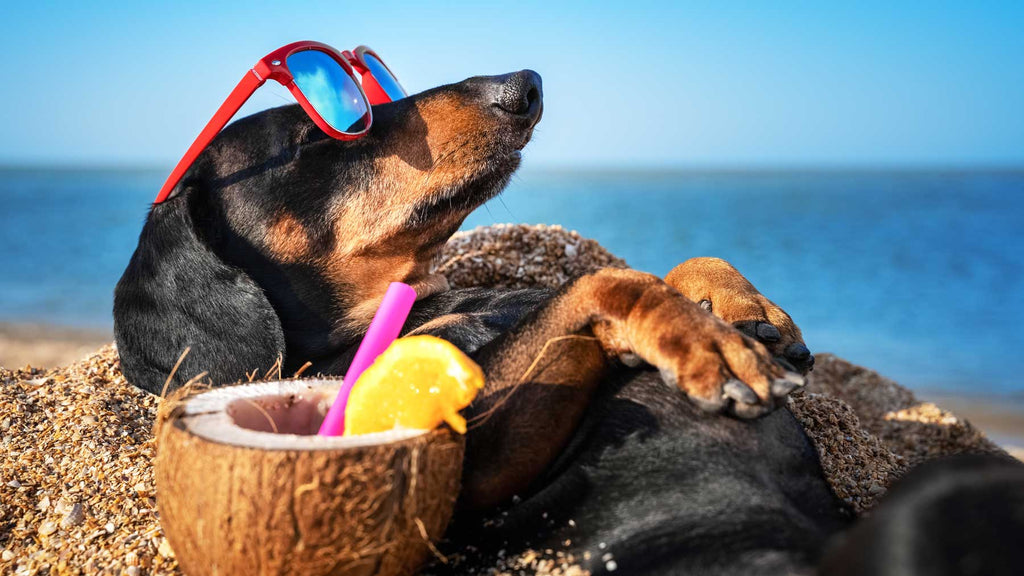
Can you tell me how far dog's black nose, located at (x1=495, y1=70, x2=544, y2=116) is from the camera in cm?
309

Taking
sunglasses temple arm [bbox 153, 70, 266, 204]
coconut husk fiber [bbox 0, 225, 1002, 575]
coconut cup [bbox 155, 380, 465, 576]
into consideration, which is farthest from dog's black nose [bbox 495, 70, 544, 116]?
coconut cup [bbox 155, 380, 465, 576]

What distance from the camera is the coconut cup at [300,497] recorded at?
1.61m

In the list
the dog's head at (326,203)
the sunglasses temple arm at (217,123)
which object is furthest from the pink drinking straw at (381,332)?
the sunglasses temple arm at (217,123)

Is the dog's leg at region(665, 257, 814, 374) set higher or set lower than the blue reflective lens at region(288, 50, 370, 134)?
higher

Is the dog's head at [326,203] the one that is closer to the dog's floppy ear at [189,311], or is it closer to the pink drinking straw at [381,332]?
the dog's floppy ear at [189,311]

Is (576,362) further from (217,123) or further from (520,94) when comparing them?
(217,123)

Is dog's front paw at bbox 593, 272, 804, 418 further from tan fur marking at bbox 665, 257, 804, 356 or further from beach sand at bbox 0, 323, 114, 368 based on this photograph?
beach sand at bbox 0, 323, 114, 368

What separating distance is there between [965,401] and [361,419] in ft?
24.8

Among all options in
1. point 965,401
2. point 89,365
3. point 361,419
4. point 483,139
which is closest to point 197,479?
point 361,419

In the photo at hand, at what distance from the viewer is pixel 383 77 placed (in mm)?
3855

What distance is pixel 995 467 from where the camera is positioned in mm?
1322

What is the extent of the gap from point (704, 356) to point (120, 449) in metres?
2.33

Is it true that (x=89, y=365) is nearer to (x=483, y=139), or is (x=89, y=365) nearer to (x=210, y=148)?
(x=210, y=148)

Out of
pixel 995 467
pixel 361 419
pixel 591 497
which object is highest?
pixel 995 467
